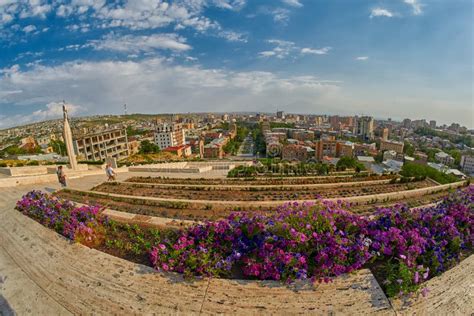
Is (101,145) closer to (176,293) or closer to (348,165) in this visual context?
(348,165)

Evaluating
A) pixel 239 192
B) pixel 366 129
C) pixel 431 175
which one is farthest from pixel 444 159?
pixel 239 192

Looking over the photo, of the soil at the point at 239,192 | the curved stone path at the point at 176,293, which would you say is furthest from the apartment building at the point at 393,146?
the curved stone path at the point at 176,293

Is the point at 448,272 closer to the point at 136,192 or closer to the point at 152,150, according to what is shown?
the point at 136,192

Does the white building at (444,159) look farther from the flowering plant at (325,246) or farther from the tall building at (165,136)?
the tall building at (165,136)

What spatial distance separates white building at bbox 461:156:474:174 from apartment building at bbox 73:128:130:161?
279 feet

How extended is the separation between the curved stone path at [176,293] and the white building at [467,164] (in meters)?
78.2

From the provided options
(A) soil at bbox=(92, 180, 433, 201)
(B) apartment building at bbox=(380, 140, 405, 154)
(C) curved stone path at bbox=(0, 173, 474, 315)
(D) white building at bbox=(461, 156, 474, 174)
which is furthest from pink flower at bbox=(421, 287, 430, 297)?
(B) apartment building at bbox=(380, 140, 405, 154)

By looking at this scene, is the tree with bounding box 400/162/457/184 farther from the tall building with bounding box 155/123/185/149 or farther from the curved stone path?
the tall building with bounding box 155/123/185/149

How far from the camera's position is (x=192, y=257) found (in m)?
2.96

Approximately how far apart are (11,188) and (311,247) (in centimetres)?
1201

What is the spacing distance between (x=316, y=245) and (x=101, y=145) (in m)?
43.4

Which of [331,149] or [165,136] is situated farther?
[165,136]

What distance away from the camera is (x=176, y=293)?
8.75 feet

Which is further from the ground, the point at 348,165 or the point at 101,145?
the point at 101,145
